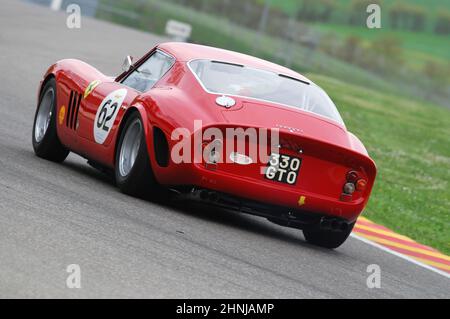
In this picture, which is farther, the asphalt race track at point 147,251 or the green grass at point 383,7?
the green grass at point 383,7

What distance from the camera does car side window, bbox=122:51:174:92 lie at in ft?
34.0

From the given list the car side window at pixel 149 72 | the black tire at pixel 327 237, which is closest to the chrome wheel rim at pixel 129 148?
the car side window at pixel 149 72

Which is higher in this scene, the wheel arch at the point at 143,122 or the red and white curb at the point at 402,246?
the wheel arch at the point at 143,122

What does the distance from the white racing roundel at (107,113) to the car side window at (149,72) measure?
0.59 feet

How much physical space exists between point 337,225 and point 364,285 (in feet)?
5.09

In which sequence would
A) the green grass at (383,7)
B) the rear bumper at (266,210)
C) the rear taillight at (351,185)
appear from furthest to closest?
the green grass at (383,7) → the rear taillight at (351,185) → the rear bumper at (266,210)

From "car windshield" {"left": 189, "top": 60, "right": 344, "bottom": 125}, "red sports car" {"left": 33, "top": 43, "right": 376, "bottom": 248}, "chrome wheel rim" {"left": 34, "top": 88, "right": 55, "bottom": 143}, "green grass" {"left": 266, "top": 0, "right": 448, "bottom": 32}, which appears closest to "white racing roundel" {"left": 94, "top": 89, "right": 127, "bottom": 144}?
"red sports car" {"left": 33, "top": 43, "right": 376, "bottom": 248}

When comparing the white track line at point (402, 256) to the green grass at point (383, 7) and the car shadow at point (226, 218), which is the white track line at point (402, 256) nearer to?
the car shadow at point (226, 218)

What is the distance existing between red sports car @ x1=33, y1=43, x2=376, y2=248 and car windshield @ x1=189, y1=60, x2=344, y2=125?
0.01 m

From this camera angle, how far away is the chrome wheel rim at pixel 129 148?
31.8 feet

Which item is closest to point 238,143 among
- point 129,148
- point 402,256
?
point 129,148

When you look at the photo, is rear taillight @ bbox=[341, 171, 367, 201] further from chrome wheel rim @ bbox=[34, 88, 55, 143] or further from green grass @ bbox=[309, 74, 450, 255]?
chrome wheel rim @ bbox=[34, 88, 55, 143]
